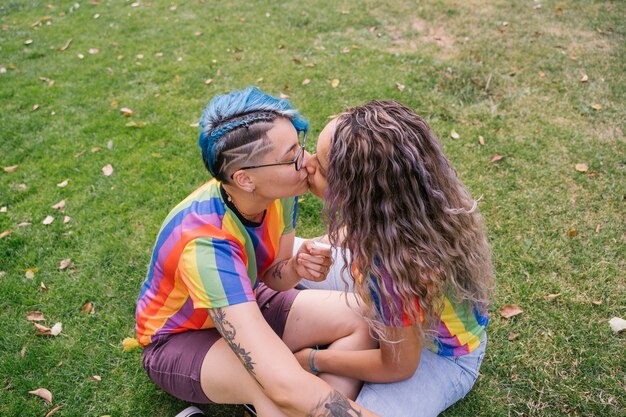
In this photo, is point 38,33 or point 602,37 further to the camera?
point 38,33

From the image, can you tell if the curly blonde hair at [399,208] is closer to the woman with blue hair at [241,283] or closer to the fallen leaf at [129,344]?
the woman with blue hair at [241,283]

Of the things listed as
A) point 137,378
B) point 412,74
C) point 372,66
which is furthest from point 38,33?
point 137,378

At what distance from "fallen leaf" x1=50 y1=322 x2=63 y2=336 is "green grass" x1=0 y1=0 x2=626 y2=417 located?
53mm

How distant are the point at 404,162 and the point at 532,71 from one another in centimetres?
429

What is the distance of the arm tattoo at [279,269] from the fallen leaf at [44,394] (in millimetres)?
1485

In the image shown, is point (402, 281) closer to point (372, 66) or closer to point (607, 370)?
point (607, 370)

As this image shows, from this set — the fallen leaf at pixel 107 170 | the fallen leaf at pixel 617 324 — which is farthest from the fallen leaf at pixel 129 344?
the fallen leaf at pixel 617 324

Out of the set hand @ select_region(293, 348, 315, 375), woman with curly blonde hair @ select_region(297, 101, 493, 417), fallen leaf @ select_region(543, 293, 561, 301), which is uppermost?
woman with curly blonde hair @ select_region(297, 101, 493, 417)

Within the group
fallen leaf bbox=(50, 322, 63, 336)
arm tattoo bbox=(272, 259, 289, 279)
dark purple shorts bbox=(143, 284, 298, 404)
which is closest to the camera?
dark purple shorts bbox=(143, 284, 298, 404)

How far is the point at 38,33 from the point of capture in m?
7.34

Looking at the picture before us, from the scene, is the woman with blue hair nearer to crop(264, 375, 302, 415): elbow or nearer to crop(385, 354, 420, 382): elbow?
crop(264, 375, 302, 415): elbow

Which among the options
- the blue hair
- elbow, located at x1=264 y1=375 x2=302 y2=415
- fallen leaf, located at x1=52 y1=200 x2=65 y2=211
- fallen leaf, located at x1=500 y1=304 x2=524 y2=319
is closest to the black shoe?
elbow, located at x1=264 y1=375 x2=302 y2=415

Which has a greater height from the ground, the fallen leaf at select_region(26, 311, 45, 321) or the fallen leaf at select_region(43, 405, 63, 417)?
the fallen leaf at select_region(26, 311, 45, 321)

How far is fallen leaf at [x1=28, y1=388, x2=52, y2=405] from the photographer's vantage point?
2750 millimetres
